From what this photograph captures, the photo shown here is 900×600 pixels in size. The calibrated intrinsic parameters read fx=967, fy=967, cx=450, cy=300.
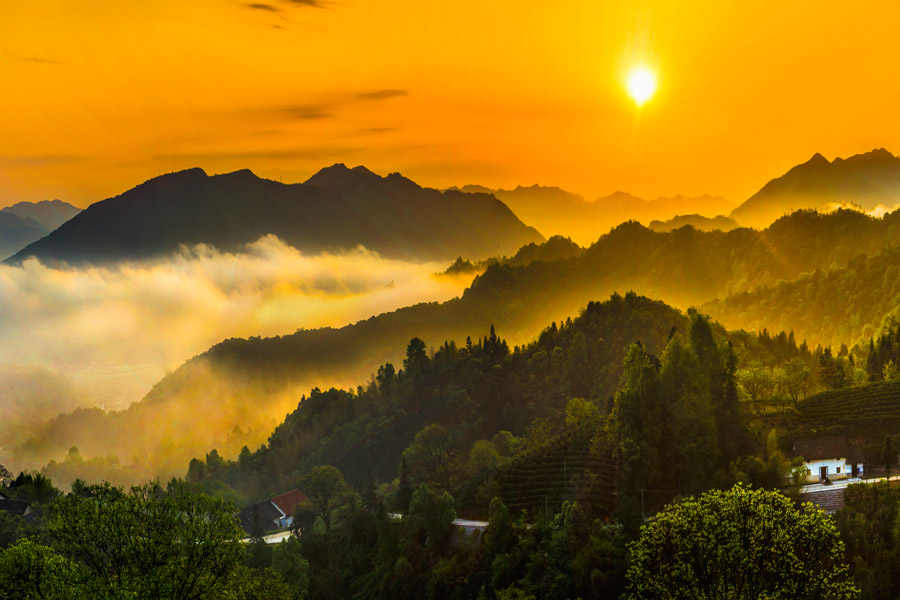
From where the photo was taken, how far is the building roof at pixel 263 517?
96.3 meters

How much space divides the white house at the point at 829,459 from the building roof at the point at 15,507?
198ft

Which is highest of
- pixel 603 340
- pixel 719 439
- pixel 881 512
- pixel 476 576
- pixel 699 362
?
pixel 603 340

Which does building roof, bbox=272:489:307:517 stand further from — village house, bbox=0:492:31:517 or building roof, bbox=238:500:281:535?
village house, bbox=0:492:31:517

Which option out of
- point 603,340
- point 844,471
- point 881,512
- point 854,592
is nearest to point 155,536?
point 854,592

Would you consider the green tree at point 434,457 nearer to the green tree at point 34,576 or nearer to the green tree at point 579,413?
the green tree at point 579,413

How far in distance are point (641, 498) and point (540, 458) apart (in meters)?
13.2

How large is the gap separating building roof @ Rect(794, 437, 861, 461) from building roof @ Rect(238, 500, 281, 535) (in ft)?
172

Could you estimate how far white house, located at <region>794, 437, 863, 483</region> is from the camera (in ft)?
197

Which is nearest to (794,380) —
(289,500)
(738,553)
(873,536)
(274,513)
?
(873,536)

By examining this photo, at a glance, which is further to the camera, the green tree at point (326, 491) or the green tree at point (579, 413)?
the green tree at point (326, 491)

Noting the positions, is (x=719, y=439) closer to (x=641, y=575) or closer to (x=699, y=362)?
(x=699, y=362)

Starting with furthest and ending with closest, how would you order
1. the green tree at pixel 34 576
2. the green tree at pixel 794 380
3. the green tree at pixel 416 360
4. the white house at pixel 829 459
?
the green tree at pixel 416 360 → the green tree at pixel 794 380 → the white house at pixel 829 459 → the green tree at pixel 34 576

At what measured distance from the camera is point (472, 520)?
219 ft

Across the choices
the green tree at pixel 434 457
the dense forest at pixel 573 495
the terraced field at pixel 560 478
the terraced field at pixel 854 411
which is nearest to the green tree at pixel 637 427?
the dense forest at pixel 573 495
